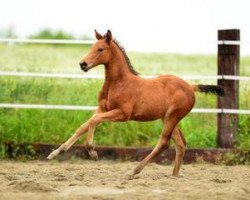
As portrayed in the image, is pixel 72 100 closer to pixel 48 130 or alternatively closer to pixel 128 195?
pixel 48 130

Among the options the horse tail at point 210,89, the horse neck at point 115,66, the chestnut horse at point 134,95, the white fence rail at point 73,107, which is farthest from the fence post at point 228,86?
the horse neck at point 115,66

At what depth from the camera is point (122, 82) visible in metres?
9.82

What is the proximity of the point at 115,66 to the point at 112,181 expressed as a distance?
135 cm

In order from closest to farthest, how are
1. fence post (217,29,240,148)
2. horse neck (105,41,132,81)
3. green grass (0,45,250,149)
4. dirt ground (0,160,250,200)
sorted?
1. dirt ground (0,160,250,200)
2. horse neck (105,41,132,81)
3. fence post (217,29,240,148)
4. green grass (0,45,250,149)

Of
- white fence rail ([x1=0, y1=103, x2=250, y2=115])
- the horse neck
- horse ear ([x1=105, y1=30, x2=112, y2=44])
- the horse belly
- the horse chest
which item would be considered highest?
horse ear ([x1=105, y1=30, x2=112, y2=44])

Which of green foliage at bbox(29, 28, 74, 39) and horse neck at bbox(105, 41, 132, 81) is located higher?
horse neck at bbox(105, 41, 132, 81)

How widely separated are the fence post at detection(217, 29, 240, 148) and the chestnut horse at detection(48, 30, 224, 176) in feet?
6.84

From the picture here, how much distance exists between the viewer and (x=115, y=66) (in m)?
9.81

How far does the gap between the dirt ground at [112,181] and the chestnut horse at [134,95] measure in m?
0.50

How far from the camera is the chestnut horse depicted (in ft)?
31.6

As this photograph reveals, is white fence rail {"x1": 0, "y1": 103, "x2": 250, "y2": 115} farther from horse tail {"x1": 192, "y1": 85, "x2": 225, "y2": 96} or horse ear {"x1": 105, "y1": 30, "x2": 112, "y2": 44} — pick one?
horse ear {"x1": 105, "y1": 30, "x2": 112, "y2": 44}

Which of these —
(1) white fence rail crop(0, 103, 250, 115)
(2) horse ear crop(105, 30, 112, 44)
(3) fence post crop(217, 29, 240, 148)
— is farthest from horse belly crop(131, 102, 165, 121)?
(3) fence post crop(217, 29, 240, 148)

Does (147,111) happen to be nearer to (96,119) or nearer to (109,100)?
(109,100)

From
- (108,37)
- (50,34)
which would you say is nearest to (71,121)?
(108,37)
